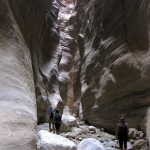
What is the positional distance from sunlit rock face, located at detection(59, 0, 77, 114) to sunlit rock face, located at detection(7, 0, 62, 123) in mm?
6301

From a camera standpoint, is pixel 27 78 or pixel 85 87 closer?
pixel 27 78

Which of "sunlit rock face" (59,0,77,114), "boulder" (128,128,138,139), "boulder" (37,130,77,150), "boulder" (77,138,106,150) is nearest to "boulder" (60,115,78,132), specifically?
"boulder" (128,128,138,139)

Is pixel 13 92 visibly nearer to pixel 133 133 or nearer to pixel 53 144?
pixel 53 144

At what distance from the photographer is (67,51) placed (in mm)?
34094

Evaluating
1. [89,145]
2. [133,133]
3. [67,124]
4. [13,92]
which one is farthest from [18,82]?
[67,124]

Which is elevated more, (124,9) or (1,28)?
(124,9)

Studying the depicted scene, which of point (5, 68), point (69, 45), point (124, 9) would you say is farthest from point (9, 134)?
point (69, 45)

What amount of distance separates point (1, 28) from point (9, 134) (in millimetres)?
4203

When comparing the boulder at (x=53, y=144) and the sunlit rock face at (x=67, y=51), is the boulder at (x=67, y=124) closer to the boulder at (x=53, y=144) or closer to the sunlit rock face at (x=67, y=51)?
the boulder at (x=53, y=144)

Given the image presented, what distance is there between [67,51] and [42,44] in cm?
1368

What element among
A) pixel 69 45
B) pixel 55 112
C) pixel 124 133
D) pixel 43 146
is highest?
pixel 69 45

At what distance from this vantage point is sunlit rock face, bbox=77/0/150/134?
40.6 feet

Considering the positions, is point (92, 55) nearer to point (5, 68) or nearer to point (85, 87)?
point (85, 87)

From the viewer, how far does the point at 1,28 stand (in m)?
9.22
